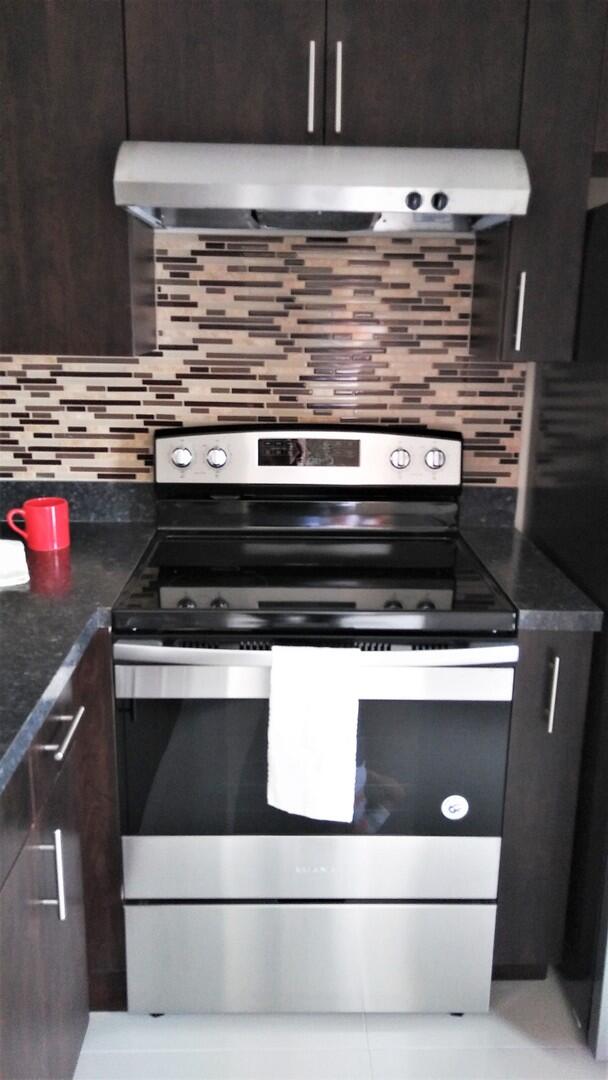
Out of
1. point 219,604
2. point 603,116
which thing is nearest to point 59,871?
point 219,604

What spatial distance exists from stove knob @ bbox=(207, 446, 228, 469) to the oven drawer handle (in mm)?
611

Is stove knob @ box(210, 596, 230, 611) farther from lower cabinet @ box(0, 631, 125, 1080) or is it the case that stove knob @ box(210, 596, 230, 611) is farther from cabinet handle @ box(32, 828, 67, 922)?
cabinet handle @ box(32, 828, 67, 922)

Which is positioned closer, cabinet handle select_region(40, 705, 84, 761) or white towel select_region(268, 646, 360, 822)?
cabinet handle select_region(40, 705, 84, 761)

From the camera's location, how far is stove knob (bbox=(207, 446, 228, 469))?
195 centimetres

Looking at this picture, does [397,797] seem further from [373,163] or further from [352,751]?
[373,163]

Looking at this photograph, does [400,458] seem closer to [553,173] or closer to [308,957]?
[553,173]

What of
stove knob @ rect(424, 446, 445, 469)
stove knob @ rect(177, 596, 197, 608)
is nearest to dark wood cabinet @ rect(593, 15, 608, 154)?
stove knob @ rect(424, 446, 445, 469)

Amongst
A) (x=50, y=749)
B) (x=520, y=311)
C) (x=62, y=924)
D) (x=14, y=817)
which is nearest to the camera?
(x=14, y=817)

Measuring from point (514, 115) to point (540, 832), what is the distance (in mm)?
1384

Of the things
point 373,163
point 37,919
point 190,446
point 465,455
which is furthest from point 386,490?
point 37,919

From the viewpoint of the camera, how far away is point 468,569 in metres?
1.75

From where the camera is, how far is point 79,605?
4.76 ft

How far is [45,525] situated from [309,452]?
62 centimetres

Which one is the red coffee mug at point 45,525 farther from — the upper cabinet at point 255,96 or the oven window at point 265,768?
the oven window at point 265,768
